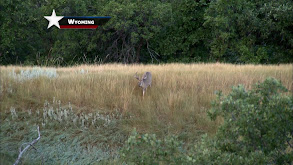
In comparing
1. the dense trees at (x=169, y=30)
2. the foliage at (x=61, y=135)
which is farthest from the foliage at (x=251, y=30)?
the foliage at (x=61, y=135)

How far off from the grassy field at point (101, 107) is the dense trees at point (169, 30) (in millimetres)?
8972

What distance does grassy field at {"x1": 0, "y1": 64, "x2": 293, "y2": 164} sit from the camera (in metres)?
5.04

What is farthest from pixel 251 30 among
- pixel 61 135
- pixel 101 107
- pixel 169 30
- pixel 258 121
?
pixel 258 121

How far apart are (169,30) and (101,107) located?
14.1 metres

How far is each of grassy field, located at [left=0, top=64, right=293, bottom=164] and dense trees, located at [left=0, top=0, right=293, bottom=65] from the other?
353 inches

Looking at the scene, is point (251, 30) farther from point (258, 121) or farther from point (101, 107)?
point (258, 121)

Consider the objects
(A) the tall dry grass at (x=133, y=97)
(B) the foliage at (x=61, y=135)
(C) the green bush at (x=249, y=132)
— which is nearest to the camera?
(C) the green bush at (x=249, y=132)

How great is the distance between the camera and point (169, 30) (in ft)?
62.2

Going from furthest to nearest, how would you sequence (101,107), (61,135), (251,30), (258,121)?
1. (251,30)
2. (101,107)
3. (61,135)
4. (258,121)

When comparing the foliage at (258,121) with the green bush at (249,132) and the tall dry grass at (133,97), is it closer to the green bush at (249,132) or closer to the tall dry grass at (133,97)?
the green bush at (249,132)

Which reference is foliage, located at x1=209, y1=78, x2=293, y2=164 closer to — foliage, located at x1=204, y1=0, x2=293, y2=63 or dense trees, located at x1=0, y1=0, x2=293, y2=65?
dense trees, located at x1=0, y1=0, x2=293, y2=65

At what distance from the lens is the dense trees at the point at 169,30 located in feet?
51.7

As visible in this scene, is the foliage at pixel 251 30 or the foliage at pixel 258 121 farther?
the foliage at pixel 251 30

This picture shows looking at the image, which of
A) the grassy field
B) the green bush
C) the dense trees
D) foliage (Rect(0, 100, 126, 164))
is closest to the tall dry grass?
the grassy field
